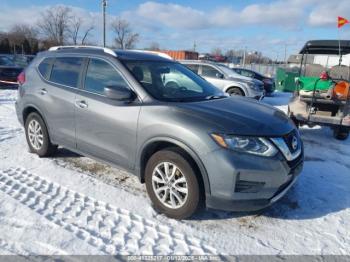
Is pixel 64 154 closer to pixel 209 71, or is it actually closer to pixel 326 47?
pixel 326 47

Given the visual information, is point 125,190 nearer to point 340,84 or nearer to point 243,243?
point 243,243

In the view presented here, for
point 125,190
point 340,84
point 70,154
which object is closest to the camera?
point 125,190

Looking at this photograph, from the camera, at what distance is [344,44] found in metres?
8.14

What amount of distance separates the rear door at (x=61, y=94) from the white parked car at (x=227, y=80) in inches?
298

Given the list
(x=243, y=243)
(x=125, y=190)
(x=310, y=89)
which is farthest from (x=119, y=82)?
(x=310, y=89)

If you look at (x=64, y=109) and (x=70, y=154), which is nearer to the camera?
(x=64, y=109)

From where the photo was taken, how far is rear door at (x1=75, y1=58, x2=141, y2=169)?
3.62 meters

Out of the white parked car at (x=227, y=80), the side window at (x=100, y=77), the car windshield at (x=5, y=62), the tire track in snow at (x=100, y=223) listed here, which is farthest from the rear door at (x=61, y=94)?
the car windshield at (x=5, y=62)

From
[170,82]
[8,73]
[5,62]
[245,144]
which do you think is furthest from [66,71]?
[5,62]

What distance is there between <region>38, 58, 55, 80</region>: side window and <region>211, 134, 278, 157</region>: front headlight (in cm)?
317

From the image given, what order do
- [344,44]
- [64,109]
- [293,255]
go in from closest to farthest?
[293,255]
[64,109]
[344,44]

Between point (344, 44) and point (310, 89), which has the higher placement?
point (344, 44)

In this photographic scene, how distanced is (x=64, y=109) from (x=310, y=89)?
5.54 meters

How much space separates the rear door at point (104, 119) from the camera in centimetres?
362
